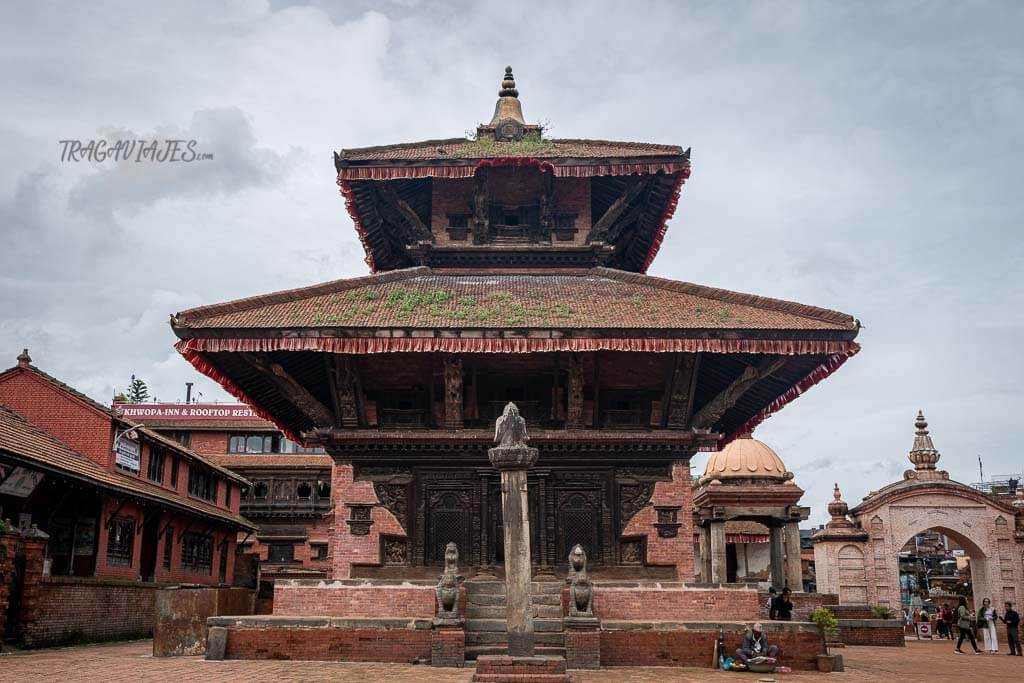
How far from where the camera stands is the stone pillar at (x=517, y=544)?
44.4ft

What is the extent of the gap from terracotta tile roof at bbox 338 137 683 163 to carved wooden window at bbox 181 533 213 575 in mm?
19737

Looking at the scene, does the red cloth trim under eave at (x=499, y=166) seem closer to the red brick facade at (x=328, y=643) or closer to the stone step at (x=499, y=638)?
the red brick facade at (x=328, y=643)

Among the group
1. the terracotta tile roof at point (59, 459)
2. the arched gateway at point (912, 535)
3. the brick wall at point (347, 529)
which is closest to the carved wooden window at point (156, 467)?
the terracotta tile roof at point (59, 459)

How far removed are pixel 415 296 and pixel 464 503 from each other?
4500mm

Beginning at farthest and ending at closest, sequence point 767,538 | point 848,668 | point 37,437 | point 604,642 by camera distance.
Answer: point 767,538
point 37,437
point 848,668
point 604,642

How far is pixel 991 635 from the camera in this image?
28062 millimetres

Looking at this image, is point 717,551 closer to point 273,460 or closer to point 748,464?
point 748,464

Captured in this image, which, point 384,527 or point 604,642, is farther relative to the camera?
point 384,527

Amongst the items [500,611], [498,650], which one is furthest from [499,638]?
[500,611]

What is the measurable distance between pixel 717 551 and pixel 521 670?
2533 centimetres

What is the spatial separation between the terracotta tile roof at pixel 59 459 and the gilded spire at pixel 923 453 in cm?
3068

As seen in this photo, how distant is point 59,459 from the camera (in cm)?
2509

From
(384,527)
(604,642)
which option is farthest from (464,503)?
(604,642)

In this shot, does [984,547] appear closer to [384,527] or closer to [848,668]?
[848,668]
